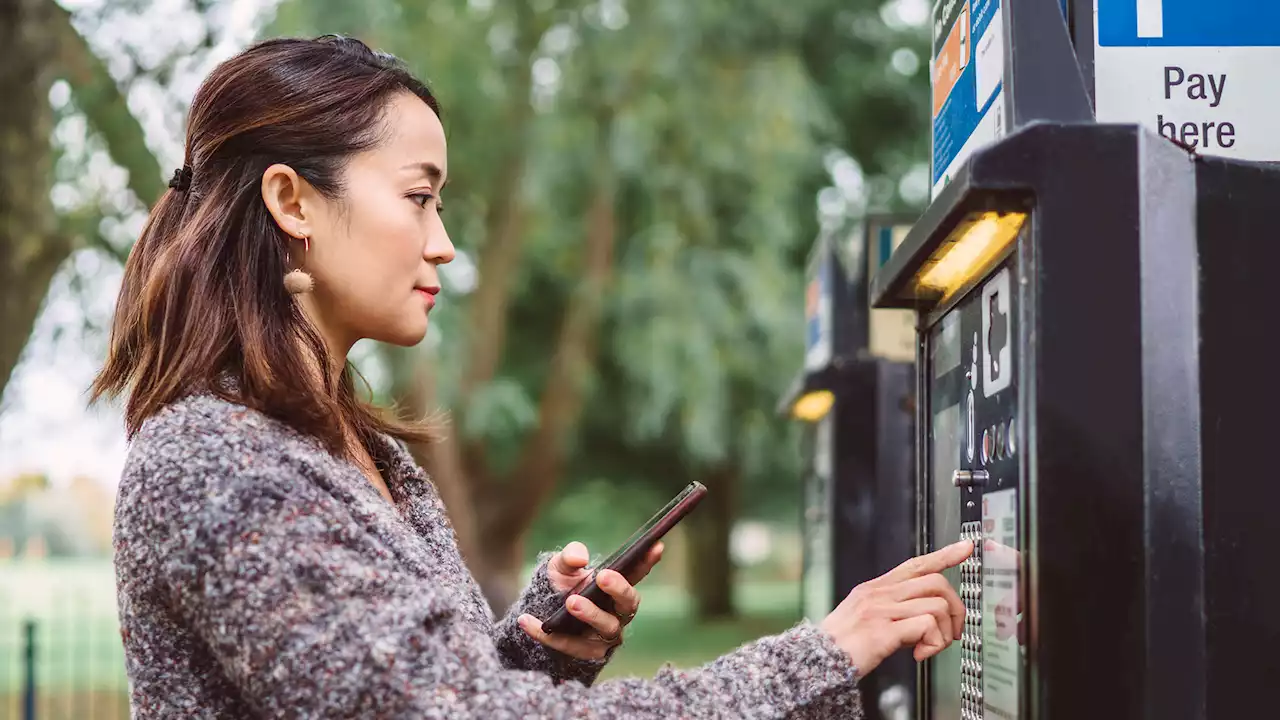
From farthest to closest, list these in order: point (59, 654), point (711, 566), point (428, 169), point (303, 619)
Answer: point (711, 566) < point (59, 654) < point (428, 169) < point (303, 619)

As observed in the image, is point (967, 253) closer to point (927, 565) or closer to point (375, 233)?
point (927, 565)

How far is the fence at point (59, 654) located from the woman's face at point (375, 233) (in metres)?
5.26

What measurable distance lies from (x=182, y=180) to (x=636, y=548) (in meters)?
0.74

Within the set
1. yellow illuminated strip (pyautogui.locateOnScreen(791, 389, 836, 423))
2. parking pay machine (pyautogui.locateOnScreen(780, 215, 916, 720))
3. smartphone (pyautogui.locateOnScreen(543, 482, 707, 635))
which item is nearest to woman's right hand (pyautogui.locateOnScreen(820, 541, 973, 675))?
smartphone (pyautogui.locateOnScreen(543, 482, 707, 635))

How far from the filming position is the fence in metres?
8.75

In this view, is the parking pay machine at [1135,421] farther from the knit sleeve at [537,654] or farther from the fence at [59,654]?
the fence at [59,654]

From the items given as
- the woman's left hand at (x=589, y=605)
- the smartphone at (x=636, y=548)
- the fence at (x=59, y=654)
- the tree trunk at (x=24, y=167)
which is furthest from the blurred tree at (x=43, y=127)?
the smartphone at (x=636, y=548)

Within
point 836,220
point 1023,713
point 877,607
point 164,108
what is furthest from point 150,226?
point 836,220

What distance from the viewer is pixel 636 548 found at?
165 cm

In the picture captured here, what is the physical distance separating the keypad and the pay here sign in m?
0.52

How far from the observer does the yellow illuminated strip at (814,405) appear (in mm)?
4402

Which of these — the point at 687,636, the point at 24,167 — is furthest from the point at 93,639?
the point at 24,167

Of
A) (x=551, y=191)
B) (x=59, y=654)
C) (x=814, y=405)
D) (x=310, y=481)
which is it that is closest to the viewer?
(x=310, y=481)

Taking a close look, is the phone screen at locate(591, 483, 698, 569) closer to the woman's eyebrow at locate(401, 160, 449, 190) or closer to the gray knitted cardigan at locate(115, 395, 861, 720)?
the gray knitted cardigan at locate(115, 395, 861, 720)
